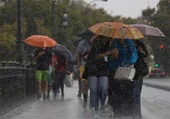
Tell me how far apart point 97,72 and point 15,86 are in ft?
13.4

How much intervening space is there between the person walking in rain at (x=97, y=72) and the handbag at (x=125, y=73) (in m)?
0.35

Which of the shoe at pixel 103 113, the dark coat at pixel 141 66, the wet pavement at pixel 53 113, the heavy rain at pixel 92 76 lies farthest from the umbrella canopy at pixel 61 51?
the dark coat at pixel 141 66

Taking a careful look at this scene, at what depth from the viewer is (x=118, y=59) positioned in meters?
11.4

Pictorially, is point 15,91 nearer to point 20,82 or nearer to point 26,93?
point 20,82

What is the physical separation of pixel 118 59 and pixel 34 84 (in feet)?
28.2

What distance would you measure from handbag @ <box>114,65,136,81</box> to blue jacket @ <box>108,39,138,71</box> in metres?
0.21

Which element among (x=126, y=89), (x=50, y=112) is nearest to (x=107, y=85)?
(x=126, y=89)

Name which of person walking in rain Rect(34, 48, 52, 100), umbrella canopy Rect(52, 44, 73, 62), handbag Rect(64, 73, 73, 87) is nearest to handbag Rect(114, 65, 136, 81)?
person walking in rain Rect(34, 48, 52, 100)

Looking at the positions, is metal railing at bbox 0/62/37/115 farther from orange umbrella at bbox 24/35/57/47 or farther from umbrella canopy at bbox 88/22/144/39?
umbrella canopy at bbox 88/22/144/39

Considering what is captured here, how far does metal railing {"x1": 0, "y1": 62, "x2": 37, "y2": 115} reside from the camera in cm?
1292

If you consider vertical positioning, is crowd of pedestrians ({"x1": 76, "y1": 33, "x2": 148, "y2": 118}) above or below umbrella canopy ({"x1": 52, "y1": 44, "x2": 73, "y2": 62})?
below

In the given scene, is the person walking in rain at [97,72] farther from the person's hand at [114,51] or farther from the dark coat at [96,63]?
the person's hand at [114,51]

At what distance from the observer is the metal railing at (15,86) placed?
12.9m

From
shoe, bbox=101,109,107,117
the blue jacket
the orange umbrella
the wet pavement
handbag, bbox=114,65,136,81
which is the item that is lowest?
the wet pavement
